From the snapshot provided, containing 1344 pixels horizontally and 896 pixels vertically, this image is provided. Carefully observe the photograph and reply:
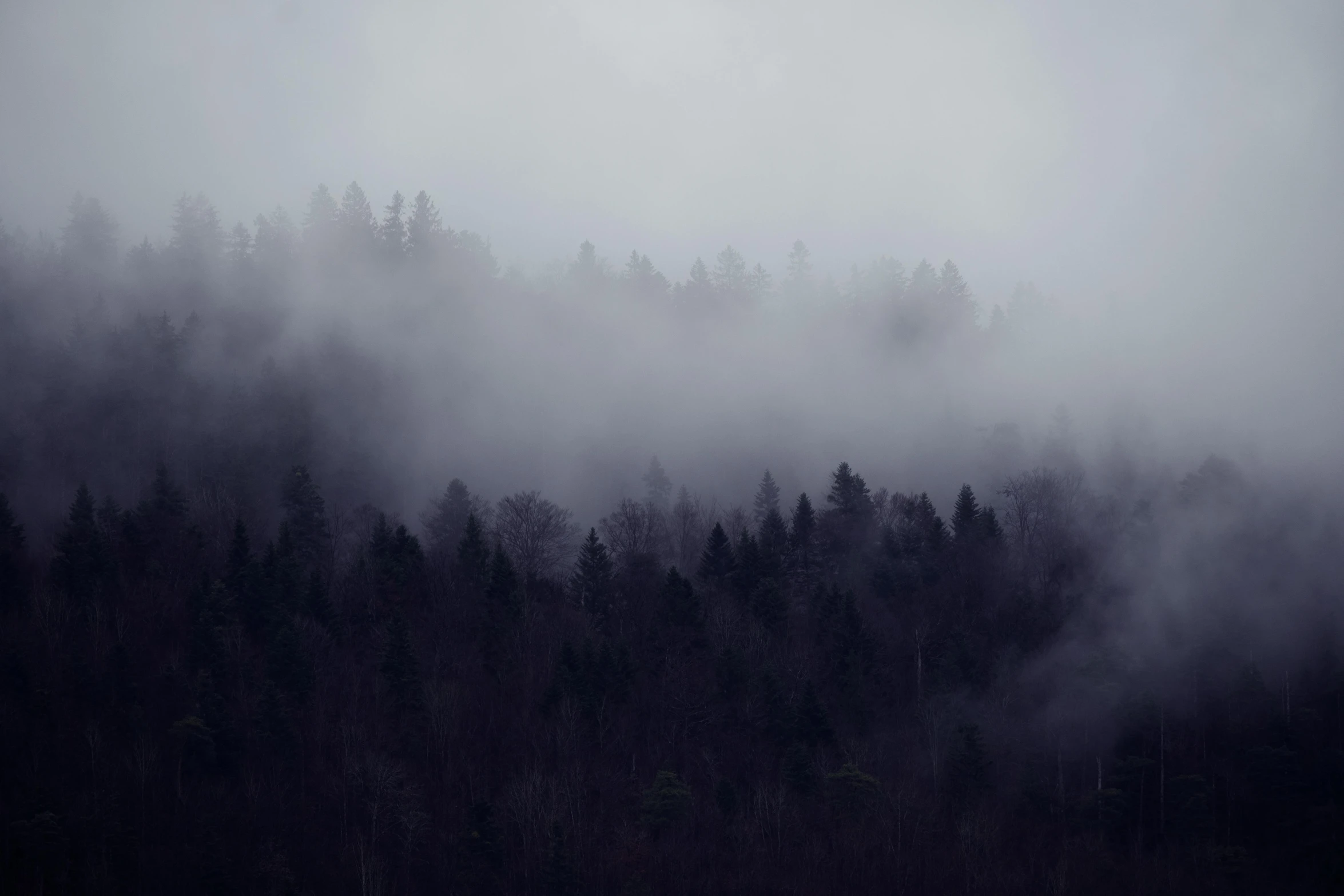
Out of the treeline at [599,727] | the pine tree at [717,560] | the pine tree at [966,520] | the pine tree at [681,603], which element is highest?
the pine tree at [966,520]

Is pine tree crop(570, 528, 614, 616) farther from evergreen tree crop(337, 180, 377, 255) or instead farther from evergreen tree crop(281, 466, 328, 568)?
evergreen tree crop(337, 180, 377, 255)

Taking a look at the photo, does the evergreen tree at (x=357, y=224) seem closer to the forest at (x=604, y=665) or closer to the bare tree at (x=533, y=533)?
the forest at (x=604, y=665)

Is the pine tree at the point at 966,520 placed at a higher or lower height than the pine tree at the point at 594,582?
higher

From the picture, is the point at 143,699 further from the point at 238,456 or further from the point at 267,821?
the point at 238,456

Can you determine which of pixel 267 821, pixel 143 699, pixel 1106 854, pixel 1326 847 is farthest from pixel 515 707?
pixel 1326 847

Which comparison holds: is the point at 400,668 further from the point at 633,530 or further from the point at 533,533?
the point at 633,530

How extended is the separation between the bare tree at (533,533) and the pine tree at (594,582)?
12.3ft

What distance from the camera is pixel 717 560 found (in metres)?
69.5

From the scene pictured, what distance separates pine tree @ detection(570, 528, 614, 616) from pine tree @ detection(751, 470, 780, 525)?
17547 mm

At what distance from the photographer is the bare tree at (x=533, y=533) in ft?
237

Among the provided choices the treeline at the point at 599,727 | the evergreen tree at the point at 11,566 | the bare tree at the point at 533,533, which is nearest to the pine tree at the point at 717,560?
the treeline at the point at 599,727

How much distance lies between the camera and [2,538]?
6144cm

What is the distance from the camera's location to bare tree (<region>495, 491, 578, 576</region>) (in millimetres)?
72375

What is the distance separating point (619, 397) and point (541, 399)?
23.0 ft
